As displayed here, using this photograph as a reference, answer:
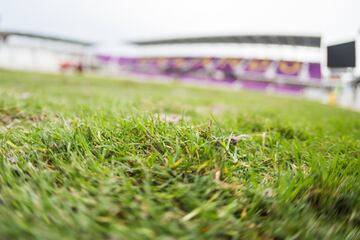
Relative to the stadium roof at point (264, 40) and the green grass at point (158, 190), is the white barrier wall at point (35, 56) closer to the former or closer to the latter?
the stadium roof at point (264, 40)

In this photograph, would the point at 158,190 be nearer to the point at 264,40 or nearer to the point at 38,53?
the point at 264,40

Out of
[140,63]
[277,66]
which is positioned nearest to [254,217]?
[277,66]

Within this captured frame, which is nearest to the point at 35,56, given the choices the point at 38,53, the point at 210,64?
the point at 38,53

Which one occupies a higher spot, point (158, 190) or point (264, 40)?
point (264, 40)

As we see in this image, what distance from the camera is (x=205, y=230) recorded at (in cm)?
54

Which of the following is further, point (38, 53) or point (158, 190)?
point (38, 53)

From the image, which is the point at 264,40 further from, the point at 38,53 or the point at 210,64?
the point at 38,53

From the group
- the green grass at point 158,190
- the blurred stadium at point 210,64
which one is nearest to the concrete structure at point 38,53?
the blurred stadium at point 210,64

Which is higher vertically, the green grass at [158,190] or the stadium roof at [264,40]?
the stadium roof at [264,40]

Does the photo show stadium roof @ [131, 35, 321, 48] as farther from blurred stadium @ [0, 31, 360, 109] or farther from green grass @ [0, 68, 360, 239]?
green grass @ [0, 68, 360, 239]

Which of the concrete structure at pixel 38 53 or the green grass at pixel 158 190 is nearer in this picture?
the green grass at pixel 158 190

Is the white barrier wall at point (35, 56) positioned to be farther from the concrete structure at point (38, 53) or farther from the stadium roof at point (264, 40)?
the stadium roof at point (264, 40)

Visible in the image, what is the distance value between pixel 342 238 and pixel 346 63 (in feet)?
21.0

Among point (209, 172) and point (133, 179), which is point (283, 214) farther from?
point (133, 179)
